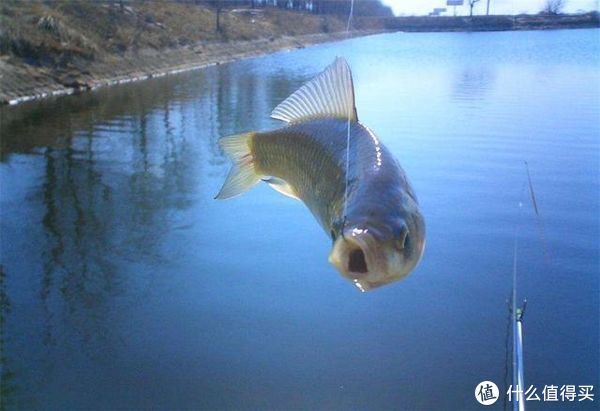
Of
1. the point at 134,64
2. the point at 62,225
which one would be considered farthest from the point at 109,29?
the point at 62,225

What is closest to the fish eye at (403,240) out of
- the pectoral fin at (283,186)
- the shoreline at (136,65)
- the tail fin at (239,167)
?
the pectoral fin at (283,186)

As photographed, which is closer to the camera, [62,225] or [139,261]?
[139,261]

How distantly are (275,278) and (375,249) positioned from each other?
7906 mm

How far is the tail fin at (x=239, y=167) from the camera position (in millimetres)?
1188

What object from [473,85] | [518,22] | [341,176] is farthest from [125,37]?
[518,22]

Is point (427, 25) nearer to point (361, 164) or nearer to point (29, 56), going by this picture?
point (29, 56)

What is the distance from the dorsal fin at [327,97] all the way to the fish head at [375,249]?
239mm

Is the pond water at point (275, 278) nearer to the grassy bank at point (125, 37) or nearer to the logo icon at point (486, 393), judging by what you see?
the logo icon at point (486, 393)

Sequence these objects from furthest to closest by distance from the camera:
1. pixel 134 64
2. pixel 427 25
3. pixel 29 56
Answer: pixel 427 25 < pixel 134 64 < pixel 29 56

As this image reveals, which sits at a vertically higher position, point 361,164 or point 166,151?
point 361,164

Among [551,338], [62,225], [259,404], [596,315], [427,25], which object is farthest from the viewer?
[427,25]

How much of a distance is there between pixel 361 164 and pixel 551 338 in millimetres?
7262

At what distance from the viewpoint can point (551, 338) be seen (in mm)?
7422

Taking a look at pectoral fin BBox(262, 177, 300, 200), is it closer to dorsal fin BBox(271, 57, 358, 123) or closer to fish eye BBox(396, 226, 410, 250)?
dorsal fin BBox(271, 57, 358, 123)
